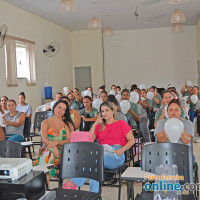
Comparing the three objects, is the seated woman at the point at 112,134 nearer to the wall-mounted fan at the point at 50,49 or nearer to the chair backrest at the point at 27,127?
the chair backrest at the point at 27,127

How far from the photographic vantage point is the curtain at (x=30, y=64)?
351 inches

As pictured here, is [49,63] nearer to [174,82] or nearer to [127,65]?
[127,65]

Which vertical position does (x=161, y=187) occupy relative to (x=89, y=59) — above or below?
below

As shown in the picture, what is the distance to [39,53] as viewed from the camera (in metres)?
9.65

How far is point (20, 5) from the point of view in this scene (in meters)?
8.16

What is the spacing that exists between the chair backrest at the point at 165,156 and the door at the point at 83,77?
402 inches

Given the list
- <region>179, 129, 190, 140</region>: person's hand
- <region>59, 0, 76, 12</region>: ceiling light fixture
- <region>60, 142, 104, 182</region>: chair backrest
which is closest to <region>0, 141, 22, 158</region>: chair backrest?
<region>60, 142, 104, 182</region>: chair backrest

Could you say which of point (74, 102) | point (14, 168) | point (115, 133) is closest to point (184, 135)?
point (115, 133)

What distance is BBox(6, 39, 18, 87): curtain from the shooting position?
7.69 m

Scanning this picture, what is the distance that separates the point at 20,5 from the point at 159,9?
161 inches

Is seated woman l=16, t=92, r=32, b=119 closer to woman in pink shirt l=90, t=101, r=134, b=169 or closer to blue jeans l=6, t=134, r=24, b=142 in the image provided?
blue jeans l=6, t=134, r=24, b=142

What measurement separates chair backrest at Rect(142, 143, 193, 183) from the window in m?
6.67

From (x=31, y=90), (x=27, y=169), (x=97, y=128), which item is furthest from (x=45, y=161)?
(x=31, y=90)

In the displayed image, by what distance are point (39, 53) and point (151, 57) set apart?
5.25m
